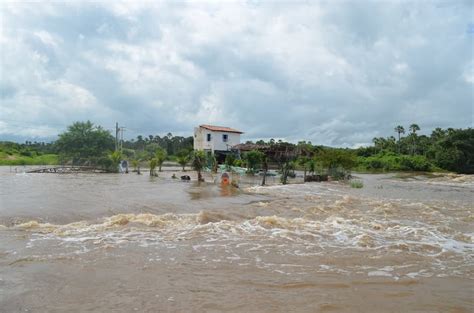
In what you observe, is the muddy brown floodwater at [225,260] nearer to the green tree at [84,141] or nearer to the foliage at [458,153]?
the green tree at [84,141]

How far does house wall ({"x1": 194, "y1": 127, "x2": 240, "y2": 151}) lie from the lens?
44125mm

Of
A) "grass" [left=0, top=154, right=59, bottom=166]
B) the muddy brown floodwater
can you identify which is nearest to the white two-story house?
"grass" [left=0, top=154, right=59, bottom=166]

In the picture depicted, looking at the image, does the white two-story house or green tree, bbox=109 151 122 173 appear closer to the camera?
green tree, bbox=109 151 122 173

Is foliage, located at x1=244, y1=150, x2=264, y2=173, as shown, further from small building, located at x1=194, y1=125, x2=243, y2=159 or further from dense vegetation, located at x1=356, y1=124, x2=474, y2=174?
A: dense vegetation, located at x1=356, y1=124, x2=474, y2=174

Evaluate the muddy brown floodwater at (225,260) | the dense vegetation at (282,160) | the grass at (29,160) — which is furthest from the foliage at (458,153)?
the grass at (29,160)

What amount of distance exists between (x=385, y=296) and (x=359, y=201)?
38.5 ft

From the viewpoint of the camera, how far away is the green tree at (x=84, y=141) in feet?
145

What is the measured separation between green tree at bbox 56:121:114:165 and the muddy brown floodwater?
33724mm

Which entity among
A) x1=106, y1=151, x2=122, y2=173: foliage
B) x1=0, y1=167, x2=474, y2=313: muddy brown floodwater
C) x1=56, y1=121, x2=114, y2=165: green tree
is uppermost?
x1=56, y1=121, x2=114, y2=165: green tree

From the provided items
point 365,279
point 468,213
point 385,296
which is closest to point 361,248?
point 365,279

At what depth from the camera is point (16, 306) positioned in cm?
421

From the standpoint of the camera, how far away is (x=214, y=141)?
44062 millimetres

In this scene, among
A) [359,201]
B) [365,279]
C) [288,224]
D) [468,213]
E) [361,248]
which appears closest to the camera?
[365,279]

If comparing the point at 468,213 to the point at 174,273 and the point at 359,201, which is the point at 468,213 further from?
the point at 174,273
